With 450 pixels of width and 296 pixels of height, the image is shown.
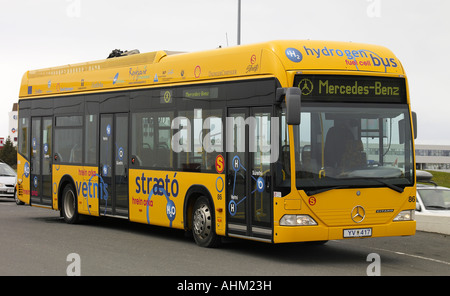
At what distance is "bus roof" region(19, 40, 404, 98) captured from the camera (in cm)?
1259

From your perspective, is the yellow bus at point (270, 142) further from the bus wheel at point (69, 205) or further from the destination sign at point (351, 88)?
the bus wheel at point (69, 205)

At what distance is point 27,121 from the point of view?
20.8m

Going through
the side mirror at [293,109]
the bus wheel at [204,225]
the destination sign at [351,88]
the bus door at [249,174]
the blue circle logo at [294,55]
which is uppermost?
the blue circle logo at [294,55]

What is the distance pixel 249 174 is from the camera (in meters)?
13.1

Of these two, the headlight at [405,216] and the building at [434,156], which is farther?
the building at [434,156]

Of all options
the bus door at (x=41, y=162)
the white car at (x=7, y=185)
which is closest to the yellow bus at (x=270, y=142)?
the bus door at (x=41, y=162)

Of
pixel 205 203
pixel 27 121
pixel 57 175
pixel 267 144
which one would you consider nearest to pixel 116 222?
pixel 57 175

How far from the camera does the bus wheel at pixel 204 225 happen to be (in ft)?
46.0

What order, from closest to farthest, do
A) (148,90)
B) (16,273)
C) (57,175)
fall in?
1. (16,273)
2. (148,90)
3. (57,175)

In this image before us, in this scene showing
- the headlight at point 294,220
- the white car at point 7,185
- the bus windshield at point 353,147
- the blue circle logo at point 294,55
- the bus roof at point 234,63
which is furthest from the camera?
the white car at point 7,185

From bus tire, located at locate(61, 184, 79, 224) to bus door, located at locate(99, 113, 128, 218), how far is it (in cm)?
136

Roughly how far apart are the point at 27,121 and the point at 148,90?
5.81 m

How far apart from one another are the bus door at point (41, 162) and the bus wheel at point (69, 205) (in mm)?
614

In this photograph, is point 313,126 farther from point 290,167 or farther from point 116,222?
point 116,222
